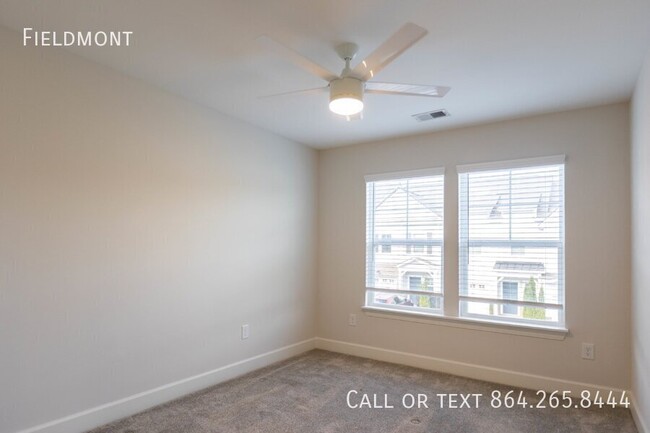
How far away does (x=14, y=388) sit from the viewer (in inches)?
87.1

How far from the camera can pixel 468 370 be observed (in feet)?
11.9

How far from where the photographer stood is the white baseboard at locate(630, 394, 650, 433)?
2448 millimetres

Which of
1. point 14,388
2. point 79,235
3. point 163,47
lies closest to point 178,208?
point 79,235

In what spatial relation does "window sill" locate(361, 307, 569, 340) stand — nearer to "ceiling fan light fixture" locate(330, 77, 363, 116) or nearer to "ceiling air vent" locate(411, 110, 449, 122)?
"ceiling air vent" locate(411, 110, 449, 122)

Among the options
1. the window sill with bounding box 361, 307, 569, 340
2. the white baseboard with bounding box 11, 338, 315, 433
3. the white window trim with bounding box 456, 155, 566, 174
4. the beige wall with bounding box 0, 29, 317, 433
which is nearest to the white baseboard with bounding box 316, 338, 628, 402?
the window sill with bounding box 361, 307, 569, 340

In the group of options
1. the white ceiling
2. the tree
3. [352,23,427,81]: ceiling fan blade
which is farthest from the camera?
the tree

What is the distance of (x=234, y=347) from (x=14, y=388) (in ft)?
5.42

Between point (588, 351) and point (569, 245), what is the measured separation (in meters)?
0.85

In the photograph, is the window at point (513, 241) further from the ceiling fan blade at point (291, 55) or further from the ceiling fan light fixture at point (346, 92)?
the ceiling fan blade at point (291, 55)

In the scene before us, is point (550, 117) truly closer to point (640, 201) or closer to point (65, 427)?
point (640, 201)

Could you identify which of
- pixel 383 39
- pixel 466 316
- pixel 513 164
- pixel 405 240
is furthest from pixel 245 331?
pixel 513 164

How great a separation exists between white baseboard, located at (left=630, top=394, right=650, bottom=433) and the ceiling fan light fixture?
2600 mm

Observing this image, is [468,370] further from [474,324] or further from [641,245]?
[641,245]

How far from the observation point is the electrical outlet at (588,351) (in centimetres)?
313
